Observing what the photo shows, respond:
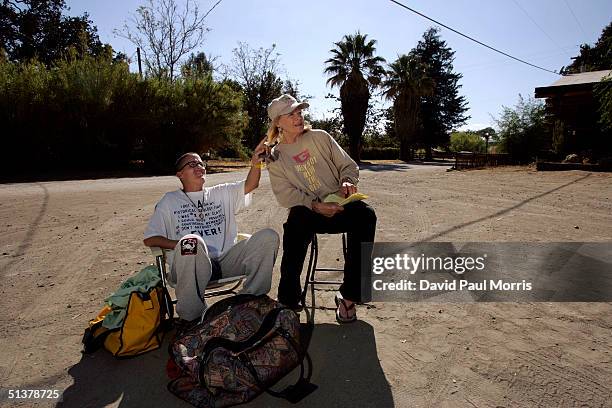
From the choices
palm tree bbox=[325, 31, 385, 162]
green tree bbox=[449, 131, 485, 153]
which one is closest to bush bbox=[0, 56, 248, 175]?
palm tree bbox=[325, 31, 385, 162]

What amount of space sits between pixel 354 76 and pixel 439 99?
18945 millimetres

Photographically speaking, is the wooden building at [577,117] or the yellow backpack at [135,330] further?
the wooden building at [577,117]

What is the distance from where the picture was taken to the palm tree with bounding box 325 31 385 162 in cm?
3034

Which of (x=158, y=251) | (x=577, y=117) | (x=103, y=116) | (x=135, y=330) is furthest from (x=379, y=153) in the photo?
(x=135, y=330)

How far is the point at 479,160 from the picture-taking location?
20.5 meters

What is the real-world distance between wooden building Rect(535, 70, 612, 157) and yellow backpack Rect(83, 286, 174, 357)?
54.6 ft

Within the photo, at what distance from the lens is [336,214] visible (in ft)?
9.87

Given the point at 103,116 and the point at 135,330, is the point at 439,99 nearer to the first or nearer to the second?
the point at 103,116

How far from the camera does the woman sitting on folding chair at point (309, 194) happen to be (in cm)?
297

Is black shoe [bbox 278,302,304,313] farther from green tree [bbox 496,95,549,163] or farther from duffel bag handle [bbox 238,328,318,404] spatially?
green tree [bbox 496,95,549,163]

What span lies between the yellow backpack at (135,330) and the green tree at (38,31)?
30493mm

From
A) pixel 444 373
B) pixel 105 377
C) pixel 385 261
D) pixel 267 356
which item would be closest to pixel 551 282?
pixel 385 261

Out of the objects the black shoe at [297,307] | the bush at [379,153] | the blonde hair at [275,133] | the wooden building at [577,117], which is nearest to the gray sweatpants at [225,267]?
the black shoe at [297,307]

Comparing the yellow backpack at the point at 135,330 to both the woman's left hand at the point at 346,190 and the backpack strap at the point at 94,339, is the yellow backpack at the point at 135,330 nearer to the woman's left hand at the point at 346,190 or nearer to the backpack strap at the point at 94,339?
the backpack strap at the point at 94,339
